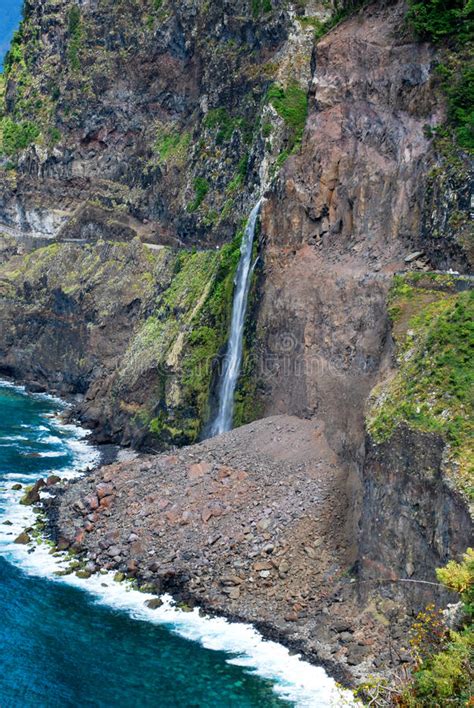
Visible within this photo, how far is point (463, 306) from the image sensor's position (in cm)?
3192

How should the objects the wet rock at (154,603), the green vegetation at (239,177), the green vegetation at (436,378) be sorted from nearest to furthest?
the green vegetation at (436,378) → the wet rock at (154,603) → the green vegetation at (239,177)

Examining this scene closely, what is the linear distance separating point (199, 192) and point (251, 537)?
137 ft

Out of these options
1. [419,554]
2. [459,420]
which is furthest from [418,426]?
[419,554]

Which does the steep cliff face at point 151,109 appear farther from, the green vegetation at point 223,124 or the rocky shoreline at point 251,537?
the rocky shoreline at point 251,537

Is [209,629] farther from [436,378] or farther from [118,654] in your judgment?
[436,378]

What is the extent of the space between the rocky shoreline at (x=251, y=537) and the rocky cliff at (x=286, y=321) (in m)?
0.11

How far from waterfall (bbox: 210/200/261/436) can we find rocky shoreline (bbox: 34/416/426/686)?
4.67 m

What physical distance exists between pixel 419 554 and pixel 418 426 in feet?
13.9

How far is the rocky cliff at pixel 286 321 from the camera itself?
101 ft

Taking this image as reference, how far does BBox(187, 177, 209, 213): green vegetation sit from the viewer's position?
71.3 metres

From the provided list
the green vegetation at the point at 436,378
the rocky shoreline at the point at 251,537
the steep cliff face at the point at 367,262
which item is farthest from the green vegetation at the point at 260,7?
the green vegetation at the point at 436,378

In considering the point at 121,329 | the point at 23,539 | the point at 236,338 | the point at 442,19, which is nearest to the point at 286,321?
the point at 236,338

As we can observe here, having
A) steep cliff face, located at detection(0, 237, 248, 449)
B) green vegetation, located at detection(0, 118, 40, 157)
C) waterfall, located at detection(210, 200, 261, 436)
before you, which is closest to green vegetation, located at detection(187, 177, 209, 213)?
steep cliff face, located at detection(0, 237, 248, 449)

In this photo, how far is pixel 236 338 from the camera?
50.2m
